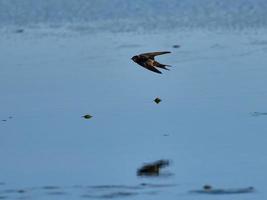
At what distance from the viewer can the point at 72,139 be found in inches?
382

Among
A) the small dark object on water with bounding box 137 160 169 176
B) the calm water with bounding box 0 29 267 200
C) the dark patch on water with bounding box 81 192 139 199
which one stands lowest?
the dark patch on water with bounding box 81 192 139 199

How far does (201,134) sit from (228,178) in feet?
5.10

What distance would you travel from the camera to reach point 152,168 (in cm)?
850

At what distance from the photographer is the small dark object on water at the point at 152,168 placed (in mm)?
8352

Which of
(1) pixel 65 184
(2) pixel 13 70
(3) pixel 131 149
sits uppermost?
(2) pixel 13 70

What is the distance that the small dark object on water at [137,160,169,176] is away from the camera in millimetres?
8352

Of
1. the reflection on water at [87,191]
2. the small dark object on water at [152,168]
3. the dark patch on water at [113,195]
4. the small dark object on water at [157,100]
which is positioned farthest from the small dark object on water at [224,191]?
the small dark object on water at [157,100]

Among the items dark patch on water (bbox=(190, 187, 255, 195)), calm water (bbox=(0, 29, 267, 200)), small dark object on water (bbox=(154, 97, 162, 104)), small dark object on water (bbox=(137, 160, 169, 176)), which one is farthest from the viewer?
small dark object on water (bbox=(154, 97, 162, 104))

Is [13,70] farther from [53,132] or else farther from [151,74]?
[53,132]

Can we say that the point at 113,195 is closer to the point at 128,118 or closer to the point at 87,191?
the point at 87,191

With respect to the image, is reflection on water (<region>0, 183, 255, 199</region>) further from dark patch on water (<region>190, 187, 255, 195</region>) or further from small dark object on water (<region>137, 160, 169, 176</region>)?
small dark object on water (<region>137, 160, 169, 176</region>)

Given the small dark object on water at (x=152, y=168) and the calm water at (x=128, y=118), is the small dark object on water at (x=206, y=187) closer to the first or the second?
the calm water at (x=128, y=118)

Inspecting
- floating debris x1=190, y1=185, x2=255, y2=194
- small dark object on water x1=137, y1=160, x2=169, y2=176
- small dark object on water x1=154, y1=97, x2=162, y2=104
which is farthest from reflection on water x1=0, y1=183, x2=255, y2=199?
small dark object on water x1=154, y1=97, x2=162, y2=104

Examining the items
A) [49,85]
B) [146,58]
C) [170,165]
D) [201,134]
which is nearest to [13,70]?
[49,85]
